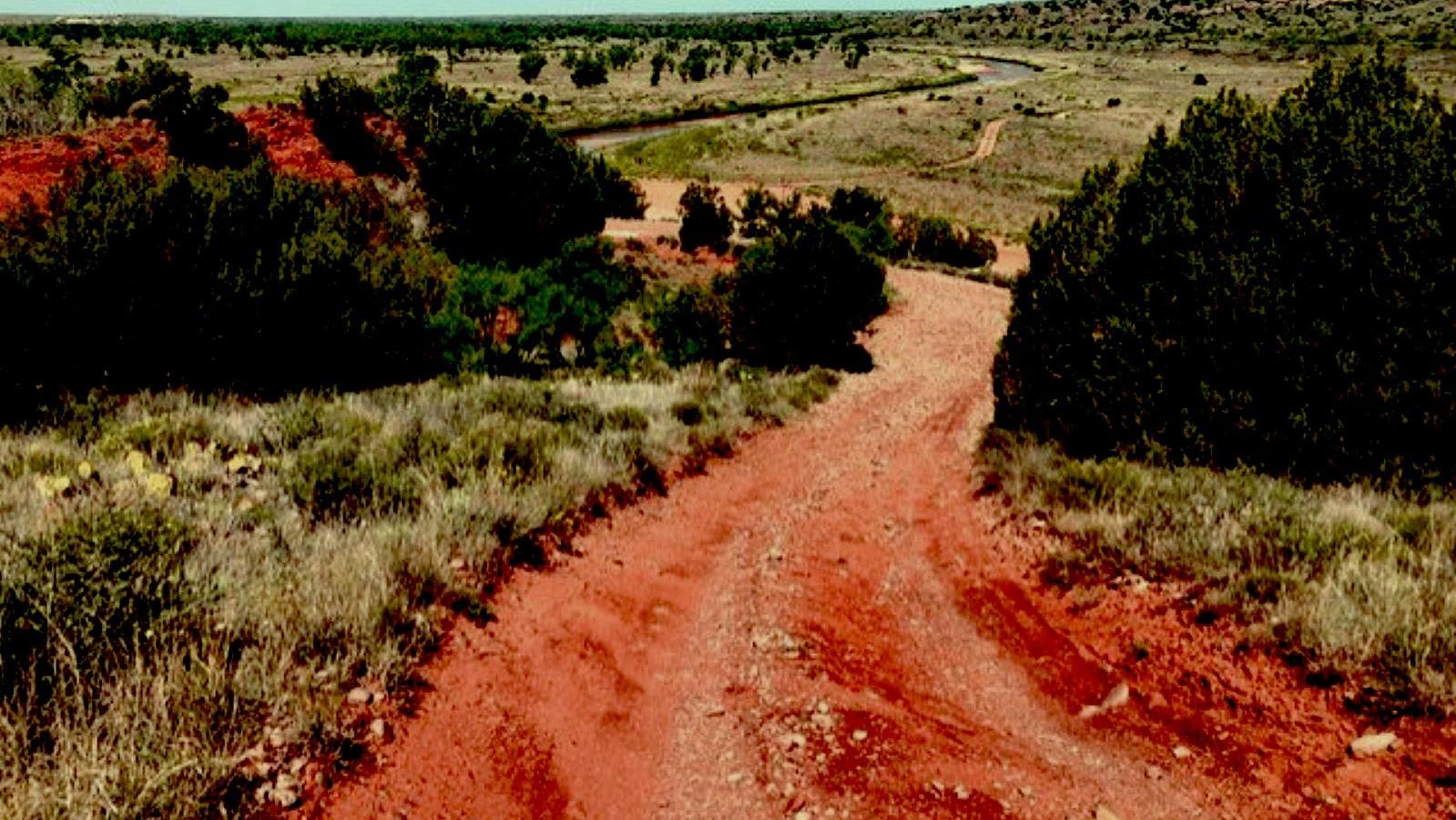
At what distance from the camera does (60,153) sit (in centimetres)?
2525

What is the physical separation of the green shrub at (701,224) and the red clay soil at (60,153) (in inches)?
638

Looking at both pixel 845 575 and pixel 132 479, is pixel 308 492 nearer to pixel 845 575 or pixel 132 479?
pixel 132 479

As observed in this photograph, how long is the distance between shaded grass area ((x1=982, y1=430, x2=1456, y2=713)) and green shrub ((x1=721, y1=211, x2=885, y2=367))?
9561 mm

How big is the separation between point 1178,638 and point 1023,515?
9.48ft

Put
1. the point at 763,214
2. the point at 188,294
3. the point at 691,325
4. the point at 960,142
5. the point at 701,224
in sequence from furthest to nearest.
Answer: the point at 960,142 < the point at 763,214 < the point at 701,224 < the point at 691,325 < the point at 188,294

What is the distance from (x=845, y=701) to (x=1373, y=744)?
9.53ft

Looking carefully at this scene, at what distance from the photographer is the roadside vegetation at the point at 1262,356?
8031 millimetres

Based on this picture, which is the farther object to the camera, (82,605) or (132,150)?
(132,150)

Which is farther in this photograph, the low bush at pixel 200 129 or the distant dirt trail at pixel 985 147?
the distant dirt trail at pixel 985 147

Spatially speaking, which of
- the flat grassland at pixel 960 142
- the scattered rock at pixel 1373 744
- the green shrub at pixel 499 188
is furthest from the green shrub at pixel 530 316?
the flat grassland at pixel 960 142

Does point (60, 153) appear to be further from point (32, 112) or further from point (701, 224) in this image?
point (32, 112)

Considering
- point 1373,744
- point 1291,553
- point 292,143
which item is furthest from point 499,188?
point 1373,744

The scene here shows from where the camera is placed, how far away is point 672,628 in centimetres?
701

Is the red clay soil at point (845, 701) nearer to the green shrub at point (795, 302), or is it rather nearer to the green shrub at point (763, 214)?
the green shrub at point (795, 302)
